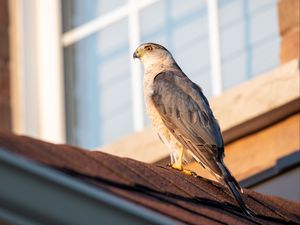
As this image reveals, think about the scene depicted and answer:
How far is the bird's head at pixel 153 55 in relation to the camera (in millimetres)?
6992

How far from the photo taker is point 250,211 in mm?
4816

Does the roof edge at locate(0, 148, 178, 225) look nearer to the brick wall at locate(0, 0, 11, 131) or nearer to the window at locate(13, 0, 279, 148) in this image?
the window at locate(13, 0, 279, 148)

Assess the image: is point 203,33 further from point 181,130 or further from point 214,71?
point 181,130

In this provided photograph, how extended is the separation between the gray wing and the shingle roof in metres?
0.33

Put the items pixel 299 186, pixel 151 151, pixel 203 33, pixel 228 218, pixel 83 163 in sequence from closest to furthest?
pixel 83 163 → pixel 228 218 → pixel 299 186 → pixel 151 151 → pixel 203 33

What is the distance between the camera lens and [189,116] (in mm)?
5973

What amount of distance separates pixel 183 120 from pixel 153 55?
44.9 inches

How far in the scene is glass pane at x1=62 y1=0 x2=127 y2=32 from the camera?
920cm

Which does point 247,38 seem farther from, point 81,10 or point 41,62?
point 41,62

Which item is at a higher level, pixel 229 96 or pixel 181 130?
pixel 229 96

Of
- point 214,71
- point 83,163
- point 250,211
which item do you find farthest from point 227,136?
point 83,163

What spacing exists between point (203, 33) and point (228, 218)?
3.86 metres

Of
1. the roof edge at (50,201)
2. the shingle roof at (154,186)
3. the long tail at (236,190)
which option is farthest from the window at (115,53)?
the roof edge at (50,201)

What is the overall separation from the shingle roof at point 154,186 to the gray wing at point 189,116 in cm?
33
